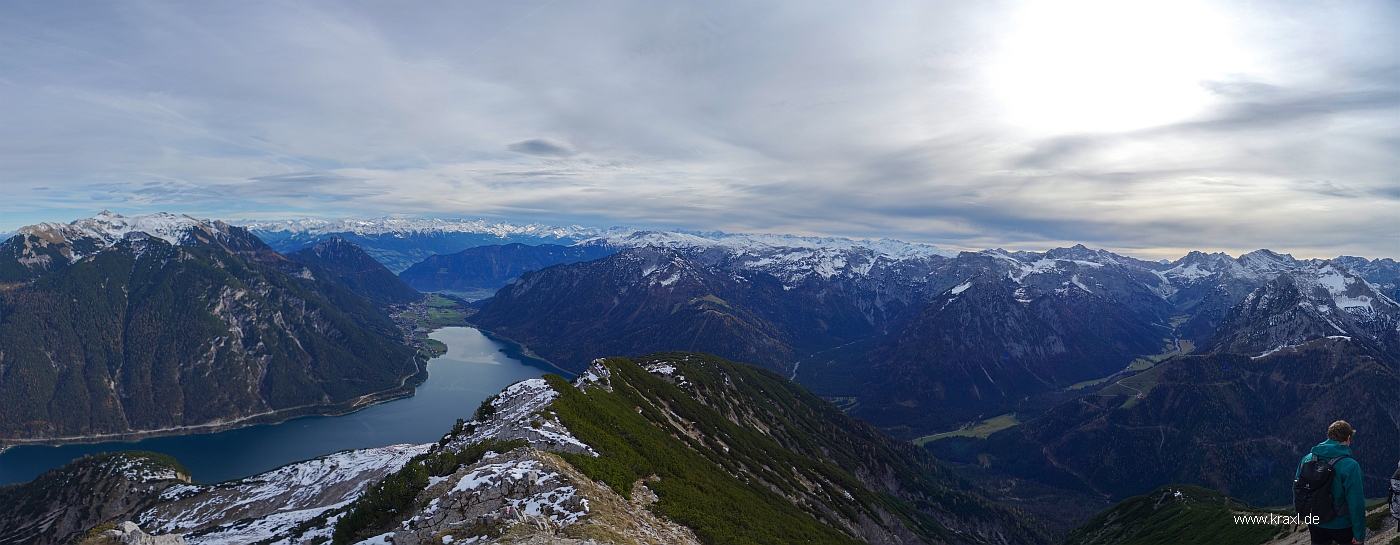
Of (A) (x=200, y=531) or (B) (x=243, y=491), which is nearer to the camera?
(A) (x=200, y=531)

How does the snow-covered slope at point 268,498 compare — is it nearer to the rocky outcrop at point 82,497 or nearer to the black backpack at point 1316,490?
the rocky outcrop at point 82,497

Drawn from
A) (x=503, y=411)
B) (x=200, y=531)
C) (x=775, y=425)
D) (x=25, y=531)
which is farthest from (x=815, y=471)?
(x=25, y=531)

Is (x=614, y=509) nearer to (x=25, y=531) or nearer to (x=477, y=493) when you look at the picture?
(x=477, y=493)

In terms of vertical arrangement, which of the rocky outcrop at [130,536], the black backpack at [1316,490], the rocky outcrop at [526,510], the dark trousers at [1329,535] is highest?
the black backpack at [1316,490]

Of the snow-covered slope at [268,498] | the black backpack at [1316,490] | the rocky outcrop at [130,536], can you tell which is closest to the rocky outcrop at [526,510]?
the rocky outcrop at [130,536]

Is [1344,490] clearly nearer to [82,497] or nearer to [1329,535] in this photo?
[1329,535]

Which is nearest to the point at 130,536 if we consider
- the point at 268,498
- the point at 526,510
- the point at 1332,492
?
the point at 526,510

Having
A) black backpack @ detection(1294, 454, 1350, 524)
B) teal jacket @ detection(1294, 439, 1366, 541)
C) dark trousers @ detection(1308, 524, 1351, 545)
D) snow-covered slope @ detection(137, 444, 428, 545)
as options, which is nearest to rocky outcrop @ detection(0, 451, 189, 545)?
snow-covered slope @ detection(137, 444, 428, 545)
